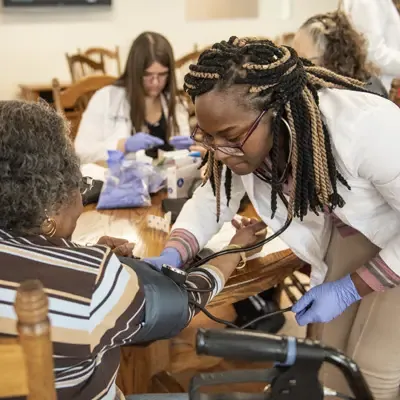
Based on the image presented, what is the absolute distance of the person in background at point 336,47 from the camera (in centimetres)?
212

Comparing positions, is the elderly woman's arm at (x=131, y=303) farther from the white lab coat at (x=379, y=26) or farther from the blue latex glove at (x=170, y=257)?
the white lab coat at (x=379, y=26)

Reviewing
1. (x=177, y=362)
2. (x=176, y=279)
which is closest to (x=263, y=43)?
(x=176, y=279)

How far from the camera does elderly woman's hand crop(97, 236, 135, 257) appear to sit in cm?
126

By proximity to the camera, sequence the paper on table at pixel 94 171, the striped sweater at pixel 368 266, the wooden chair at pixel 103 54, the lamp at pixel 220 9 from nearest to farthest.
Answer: the striped sweater at pixel 368 266, the paper on table at pixel 94 171, the wooden chair at pixel 103 54, the lamp at pixel 220 9

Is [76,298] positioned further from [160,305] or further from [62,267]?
[160,305]

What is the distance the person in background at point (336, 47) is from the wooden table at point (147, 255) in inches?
32.5

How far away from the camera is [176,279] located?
100 cm

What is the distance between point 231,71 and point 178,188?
69 centimetres

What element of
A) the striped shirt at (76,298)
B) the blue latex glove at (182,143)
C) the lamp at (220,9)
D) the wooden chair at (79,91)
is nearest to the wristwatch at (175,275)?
the striped shirt at (76,298)

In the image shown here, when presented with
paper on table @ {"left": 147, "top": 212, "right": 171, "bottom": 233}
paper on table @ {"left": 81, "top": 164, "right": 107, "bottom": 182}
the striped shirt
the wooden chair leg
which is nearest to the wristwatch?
the striped shirt

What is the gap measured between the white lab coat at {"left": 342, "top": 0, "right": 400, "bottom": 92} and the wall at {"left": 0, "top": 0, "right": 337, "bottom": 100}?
1.56m

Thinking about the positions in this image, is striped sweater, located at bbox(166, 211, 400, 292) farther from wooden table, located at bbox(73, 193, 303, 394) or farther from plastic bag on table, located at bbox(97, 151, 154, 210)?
plastic bag on table, located at bbox(97, 151, 154, 210)

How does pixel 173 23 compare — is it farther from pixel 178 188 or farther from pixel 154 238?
pixel 154 238

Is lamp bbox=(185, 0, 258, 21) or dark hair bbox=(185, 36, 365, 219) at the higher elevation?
dark hair bbox=(185, 36, 365, 219)
